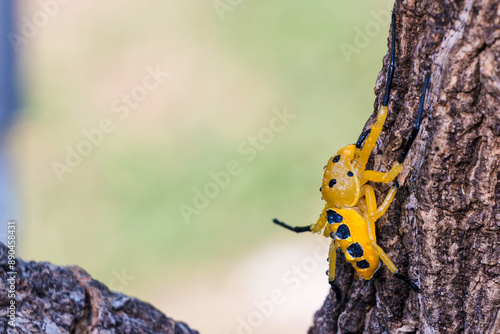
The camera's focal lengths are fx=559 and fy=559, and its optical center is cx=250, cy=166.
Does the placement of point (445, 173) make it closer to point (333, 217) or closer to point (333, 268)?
point (333, 217)

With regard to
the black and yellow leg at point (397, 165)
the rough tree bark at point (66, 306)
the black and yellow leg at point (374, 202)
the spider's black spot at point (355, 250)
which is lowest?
the rough tree bark at point (66, 306)

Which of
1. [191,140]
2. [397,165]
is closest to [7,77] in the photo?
[191,140]

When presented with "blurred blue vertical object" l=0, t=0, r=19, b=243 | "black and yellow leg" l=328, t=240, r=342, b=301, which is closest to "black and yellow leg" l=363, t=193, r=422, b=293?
"black and yellow leg" l=328, t=240, r=342, b=301

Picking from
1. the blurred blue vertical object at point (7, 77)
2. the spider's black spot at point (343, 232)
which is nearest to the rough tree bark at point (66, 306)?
the spider's black spot at point (343, 232)

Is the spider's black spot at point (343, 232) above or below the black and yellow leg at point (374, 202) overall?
below

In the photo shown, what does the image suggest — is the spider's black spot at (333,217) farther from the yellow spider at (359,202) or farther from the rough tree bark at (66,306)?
the rough tree bark at (66,306)
